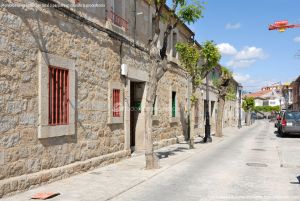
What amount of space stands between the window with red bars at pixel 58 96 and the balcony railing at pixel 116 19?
3081mm

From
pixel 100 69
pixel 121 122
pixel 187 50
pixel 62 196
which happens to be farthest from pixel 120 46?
pixel 62 196

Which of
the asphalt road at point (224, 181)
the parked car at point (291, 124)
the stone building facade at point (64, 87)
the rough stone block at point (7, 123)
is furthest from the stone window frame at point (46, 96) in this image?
the parked car at point (291, 124)

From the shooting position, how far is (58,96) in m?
8.09

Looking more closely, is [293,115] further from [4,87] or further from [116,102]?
[4,87]

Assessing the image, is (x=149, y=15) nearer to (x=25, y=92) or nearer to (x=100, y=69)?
(x=100, y=69)

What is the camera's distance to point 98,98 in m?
9.92

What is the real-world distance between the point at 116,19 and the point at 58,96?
167 inches

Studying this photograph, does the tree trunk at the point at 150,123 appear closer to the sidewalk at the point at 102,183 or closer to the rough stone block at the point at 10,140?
the sidewalk at the point at 102,183

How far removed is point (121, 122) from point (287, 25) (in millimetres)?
31393

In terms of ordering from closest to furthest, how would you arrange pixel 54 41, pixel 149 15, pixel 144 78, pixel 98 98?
pixel 54 41, pixel 98 98, pixel 144 78, pixel 149 15

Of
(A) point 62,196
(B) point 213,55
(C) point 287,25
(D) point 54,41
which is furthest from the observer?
(C) point 287,25

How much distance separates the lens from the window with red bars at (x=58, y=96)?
7.83 m

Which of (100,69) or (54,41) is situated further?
(100,69)

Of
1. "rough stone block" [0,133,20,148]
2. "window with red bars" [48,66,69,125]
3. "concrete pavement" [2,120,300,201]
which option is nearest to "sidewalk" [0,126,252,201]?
"concrete pavement" [2,120,300,201]
